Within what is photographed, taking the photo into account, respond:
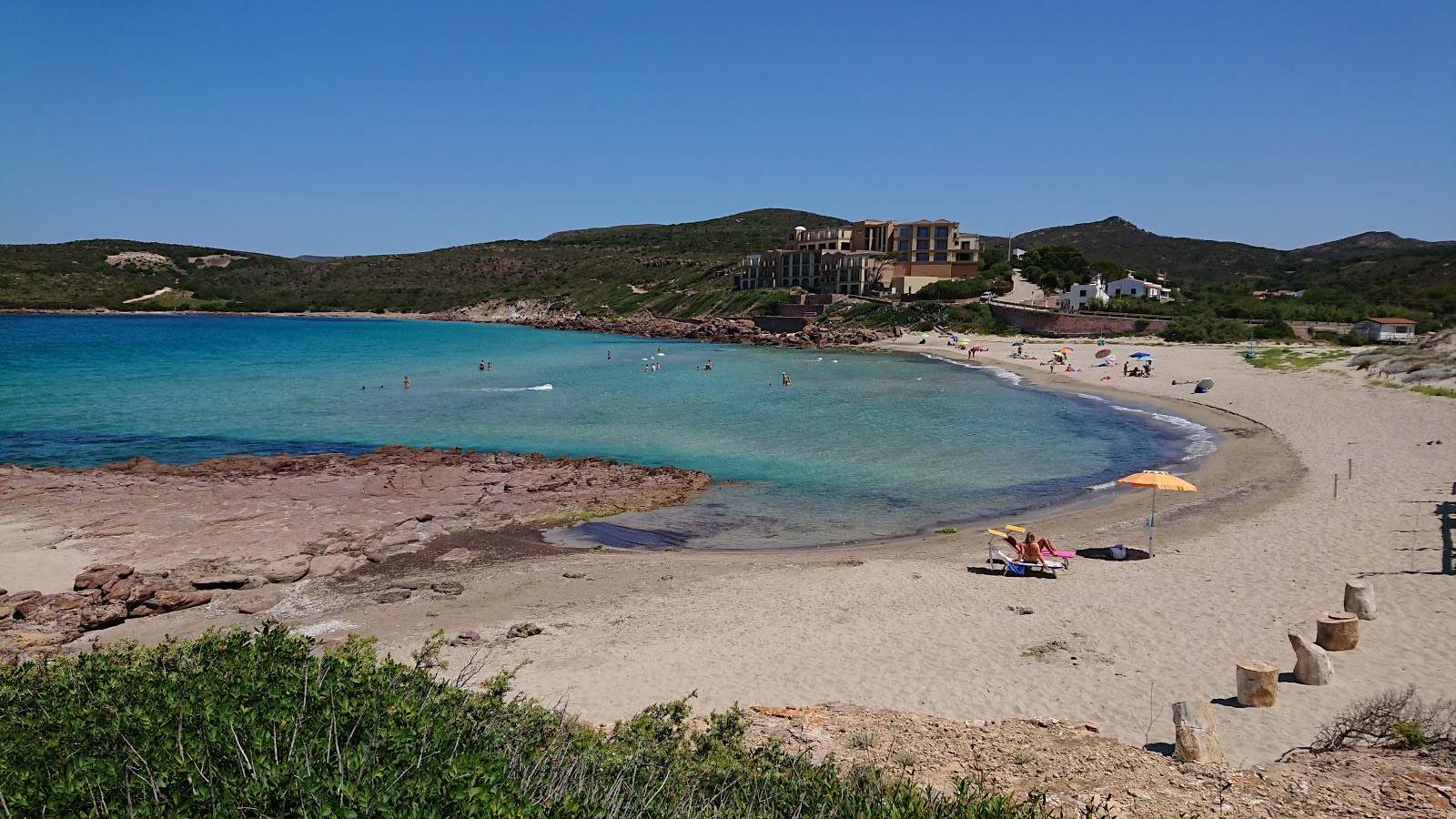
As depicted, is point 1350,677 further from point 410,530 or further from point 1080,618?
point 410,530

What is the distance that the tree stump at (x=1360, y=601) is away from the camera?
10.7 meters

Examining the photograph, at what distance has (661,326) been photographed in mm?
99000

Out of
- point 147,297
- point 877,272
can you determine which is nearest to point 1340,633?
point 877,272

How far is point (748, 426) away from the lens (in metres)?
31.5

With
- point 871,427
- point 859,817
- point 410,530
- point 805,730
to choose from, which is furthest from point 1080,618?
point 871,427

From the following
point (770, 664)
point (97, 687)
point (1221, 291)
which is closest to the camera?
point (97, 687)

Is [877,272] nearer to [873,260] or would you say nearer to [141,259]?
[873,260]

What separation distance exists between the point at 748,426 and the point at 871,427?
4.62 m

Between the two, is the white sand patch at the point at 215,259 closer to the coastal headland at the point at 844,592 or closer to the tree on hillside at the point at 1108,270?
the tree on hillside at the point at 1108,270

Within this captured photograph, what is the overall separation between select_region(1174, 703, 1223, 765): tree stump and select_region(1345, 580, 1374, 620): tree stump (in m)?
4.92

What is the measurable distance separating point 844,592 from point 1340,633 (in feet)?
20.7

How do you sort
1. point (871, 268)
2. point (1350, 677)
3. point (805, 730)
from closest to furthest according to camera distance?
point (805, 730), point (1350, 677), point (871, 268)

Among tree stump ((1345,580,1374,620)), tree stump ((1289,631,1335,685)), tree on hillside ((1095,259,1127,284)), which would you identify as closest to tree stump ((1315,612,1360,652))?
tree stump ((1289,631,1335,685))

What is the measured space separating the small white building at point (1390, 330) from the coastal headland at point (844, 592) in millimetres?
34611
